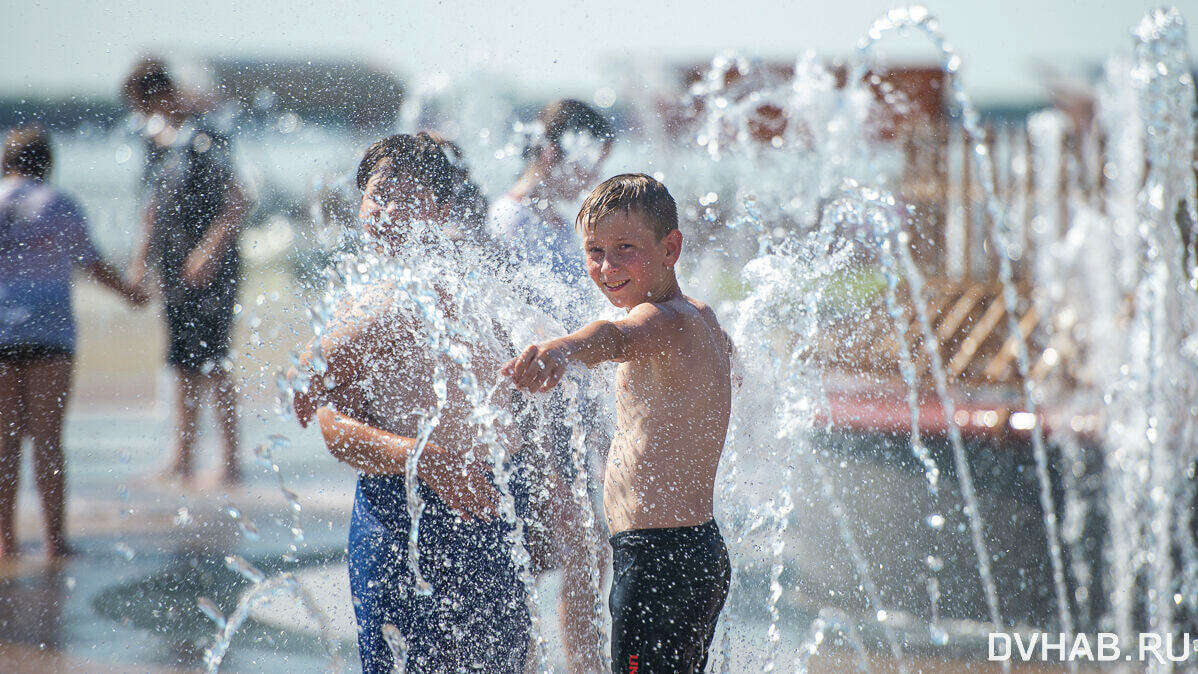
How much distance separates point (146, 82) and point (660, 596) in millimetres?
3082

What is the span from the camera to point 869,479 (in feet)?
12.4

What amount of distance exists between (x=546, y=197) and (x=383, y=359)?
0.81 metres

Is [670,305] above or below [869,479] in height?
above

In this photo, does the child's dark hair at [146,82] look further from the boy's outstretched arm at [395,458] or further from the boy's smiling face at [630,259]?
the boy's smiling face at [630,259]

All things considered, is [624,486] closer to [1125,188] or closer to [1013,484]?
[1013,484]

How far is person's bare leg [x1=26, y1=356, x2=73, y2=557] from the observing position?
3246mm

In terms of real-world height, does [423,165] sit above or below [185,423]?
above

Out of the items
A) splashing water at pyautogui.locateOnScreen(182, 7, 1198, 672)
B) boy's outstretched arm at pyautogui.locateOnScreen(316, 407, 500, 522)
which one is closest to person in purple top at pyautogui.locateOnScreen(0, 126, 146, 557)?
splashing water at pyautogui.locateOnScreen(182, 7, 1198, 672)

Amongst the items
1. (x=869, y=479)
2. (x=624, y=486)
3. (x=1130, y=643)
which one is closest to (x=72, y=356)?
(x=624, y=486)

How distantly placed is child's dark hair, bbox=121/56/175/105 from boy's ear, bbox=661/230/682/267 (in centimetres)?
271

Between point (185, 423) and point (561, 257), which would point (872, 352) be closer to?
point (561, 257)

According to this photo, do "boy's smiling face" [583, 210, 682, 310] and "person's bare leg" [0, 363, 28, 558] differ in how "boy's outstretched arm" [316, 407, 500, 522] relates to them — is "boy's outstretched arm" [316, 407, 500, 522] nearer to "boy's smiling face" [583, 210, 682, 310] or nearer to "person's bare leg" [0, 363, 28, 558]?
"boy's smiling face" [583, 210, 682, 310]

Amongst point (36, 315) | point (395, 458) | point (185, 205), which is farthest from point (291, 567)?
point (395, 458)

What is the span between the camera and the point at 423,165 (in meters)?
1.87
